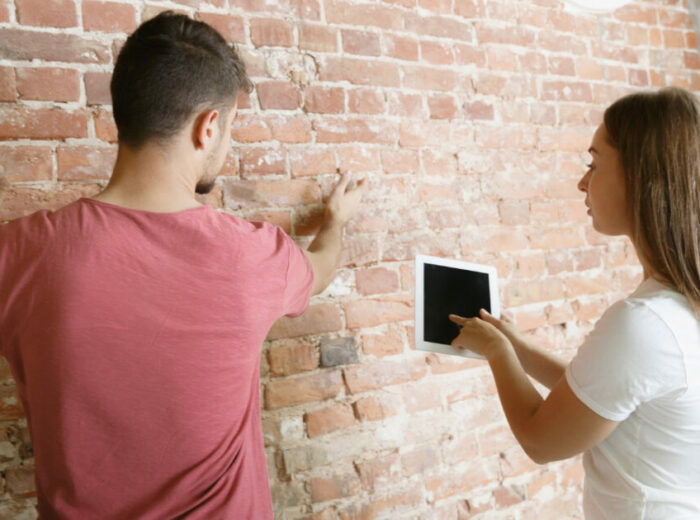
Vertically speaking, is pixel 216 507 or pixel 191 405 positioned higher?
pixel 191 405

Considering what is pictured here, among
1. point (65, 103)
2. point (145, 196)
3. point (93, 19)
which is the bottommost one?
point (145, 196)

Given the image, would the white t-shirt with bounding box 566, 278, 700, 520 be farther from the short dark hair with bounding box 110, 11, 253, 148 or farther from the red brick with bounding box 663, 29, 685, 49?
the red brick with bounding box 663, 29, 685, 49

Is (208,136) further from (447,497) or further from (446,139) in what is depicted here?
(447,497)

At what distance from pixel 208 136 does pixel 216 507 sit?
690 millimetres

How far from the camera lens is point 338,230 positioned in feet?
4.76

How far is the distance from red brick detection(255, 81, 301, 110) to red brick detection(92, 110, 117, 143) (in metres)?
0.37

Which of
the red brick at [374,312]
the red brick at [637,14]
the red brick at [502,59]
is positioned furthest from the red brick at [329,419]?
the red brick at [637,14]

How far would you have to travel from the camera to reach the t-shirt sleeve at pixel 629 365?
0.98 meters

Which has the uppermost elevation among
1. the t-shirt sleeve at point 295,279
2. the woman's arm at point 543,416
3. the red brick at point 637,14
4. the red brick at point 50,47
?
the red brick at point 637,14

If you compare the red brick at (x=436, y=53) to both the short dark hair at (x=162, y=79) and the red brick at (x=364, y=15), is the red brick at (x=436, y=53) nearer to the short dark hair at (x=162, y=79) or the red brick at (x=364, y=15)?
the red brick at (x=364, y=15)

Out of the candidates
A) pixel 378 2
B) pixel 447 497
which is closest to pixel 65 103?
pixel 378 2

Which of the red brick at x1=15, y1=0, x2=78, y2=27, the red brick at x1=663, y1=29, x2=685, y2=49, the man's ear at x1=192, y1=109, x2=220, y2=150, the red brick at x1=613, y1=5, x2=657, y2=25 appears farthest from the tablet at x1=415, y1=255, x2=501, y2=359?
the red brick at x1=663, y1=29, x2=685, y2=49

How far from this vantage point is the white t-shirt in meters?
0.99

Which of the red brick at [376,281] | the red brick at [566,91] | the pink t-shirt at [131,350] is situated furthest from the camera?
the red brick at [566,91]
